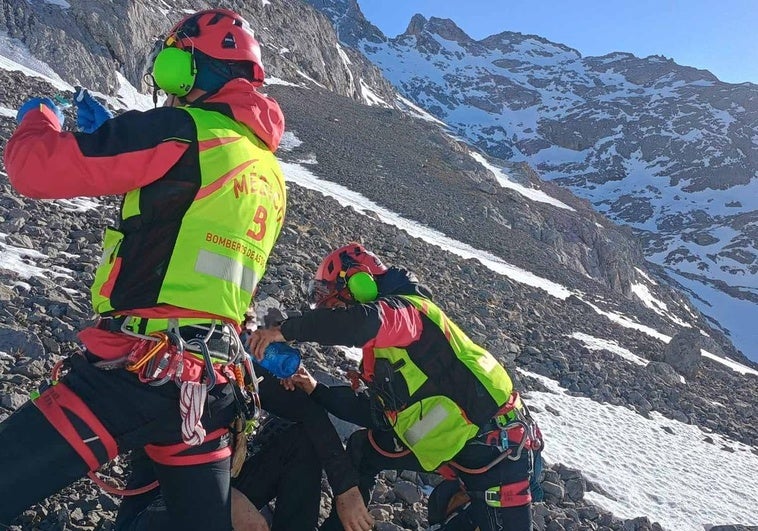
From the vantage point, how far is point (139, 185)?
2.40 meters

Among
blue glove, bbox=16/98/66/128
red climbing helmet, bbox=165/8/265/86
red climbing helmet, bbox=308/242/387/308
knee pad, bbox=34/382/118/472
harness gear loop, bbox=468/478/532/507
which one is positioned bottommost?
harness gear loop, bbox=468/478/532/507

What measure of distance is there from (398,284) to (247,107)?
2040 millimetres

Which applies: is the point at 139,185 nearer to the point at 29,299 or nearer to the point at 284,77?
the point at 29,299

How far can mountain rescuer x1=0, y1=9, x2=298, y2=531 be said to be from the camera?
2.33m

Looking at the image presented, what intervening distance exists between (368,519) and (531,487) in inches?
61.8

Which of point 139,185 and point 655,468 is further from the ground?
point 139,185

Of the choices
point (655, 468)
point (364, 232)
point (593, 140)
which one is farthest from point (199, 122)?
point (593, 140)

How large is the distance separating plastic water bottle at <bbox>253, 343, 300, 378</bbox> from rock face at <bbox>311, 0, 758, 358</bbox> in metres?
103

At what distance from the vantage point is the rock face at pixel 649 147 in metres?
114

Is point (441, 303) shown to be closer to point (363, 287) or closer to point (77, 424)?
point (363, 287)

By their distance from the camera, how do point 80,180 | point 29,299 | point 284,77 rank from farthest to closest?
point 284,77 < point 29,299 < point 80,180

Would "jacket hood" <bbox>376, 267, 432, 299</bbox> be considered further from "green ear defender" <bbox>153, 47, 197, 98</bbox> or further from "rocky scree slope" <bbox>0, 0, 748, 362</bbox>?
"rocky scree slope" <bbox>0, 0, 748, 362</bbox>

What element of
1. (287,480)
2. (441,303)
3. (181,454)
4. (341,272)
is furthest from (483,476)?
(441,303)

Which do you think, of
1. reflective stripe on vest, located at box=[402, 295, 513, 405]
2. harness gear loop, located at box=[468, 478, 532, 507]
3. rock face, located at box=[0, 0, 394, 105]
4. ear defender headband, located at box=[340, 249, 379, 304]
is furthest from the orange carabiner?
rock face, located at box=[0, 0, 394, 105]
